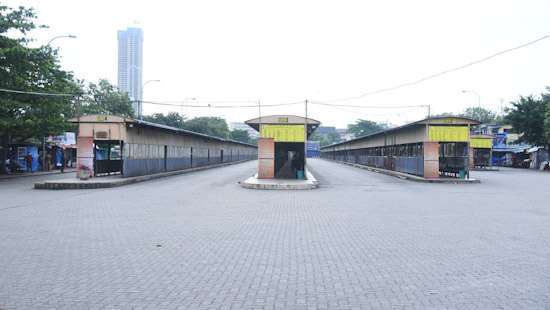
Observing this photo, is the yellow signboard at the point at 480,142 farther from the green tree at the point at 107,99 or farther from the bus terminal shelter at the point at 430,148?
the green tree at the point at 107,99

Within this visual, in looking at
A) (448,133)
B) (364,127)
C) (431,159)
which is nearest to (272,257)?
(431,159)

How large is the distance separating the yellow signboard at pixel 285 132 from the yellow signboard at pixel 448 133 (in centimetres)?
855

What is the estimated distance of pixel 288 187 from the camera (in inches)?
849

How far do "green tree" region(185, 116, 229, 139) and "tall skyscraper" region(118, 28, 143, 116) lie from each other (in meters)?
15.6

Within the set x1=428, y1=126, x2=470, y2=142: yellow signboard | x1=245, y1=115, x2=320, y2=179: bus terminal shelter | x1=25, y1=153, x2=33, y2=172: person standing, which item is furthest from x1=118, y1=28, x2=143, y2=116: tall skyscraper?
x1=428, y1=126, x2=470, y2=142: yellow signboard

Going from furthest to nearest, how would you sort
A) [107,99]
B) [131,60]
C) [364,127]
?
[364,127]
[131,60]
[107,99]

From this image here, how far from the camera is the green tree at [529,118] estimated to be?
4881 cm

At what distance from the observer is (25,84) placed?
2697 cm

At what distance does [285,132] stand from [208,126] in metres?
67.8

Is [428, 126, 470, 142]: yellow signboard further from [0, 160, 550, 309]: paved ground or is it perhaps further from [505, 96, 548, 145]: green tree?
[505, 96, 548, 145]: green tree

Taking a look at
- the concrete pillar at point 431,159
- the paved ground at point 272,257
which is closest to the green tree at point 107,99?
the concrete pillar at point 431,159

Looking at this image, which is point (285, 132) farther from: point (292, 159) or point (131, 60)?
point (131, 60)

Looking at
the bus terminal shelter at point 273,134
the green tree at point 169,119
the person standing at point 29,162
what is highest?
the green tree at point 169,119

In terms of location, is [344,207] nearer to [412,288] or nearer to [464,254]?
[464,254]
